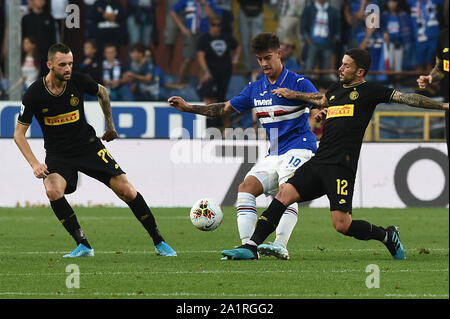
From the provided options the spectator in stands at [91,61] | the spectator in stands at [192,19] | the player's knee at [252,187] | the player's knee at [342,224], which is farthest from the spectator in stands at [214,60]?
the player's knee at [342,224]

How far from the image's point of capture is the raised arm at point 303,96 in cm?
1012

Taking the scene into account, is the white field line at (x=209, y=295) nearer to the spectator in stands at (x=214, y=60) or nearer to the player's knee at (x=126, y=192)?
the player's knee at (x=126, y=192)

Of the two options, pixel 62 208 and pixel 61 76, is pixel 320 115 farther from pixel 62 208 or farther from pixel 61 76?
pixel 62 208

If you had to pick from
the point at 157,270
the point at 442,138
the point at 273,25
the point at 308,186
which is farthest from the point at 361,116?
the point at 273,25

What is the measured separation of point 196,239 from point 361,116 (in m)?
3.73

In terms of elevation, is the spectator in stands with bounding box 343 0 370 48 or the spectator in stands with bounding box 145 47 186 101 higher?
the spectator in stands with bounding box 343 0 370 48

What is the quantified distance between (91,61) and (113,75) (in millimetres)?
727

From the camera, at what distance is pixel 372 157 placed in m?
18.1

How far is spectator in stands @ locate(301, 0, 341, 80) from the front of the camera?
2059 centimetres

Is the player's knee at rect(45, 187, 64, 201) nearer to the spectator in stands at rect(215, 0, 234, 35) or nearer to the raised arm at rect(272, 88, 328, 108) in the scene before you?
the raised arm at rect(272, 88, 328, 108)

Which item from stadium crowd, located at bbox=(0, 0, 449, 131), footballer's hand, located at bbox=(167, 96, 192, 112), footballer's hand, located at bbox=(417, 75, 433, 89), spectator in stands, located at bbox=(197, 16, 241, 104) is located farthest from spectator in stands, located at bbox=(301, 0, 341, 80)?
footballer's hand, located at bbox=(167, 96, 192, 112)

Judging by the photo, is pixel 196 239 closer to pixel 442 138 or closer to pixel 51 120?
pixel 51 120

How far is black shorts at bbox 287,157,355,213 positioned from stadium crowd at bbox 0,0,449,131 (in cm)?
1025

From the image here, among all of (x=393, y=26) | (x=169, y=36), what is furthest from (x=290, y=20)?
→ (x=169, y=36)
